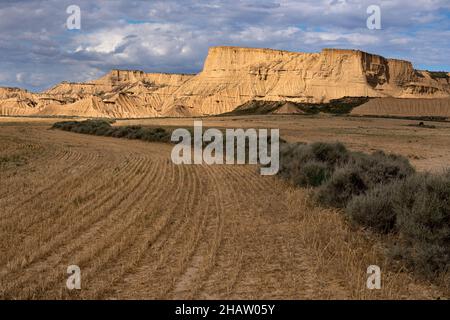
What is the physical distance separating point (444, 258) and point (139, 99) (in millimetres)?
159016

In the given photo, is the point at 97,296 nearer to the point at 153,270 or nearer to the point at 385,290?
the point at 153,270

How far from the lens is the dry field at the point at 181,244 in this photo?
5.84 m

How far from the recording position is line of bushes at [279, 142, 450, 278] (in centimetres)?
657

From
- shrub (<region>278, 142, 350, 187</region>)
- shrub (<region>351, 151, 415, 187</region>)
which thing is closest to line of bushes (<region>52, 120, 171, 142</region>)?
shrub (<region>278, 142, 350, 187</region>)

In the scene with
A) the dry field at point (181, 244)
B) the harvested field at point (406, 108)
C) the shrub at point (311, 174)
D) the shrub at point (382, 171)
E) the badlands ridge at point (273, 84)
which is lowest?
the dry field at point (181, 244)

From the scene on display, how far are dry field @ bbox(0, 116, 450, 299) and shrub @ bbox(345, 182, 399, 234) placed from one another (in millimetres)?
300

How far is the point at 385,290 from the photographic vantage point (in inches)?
227

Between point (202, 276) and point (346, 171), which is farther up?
point (346, 171)

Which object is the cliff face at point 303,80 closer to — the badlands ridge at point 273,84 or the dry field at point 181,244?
the badlands ridge at point 273,84

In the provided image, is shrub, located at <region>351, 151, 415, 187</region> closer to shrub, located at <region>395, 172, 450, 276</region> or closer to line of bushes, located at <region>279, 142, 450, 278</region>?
line of bushes, located at <region>279, 142, 450, 278</region>

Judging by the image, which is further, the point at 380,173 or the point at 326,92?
the point at 326,92

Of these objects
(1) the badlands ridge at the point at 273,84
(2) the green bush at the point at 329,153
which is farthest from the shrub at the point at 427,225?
(1) the badlands ridge at the point at 273,84

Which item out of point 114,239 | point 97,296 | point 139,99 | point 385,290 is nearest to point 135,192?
point 114,239

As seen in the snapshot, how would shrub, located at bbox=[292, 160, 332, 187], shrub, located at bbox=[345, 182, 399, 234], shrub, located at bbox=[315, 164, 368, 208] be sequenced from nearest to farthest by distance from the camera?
1. shrub, located at bbox=[345, 182, 399, 234]
2. shrub, located at bbox=[315, 164, 368, 208]
3. shrub, located at bbox=[292, 160, 332, 187]
